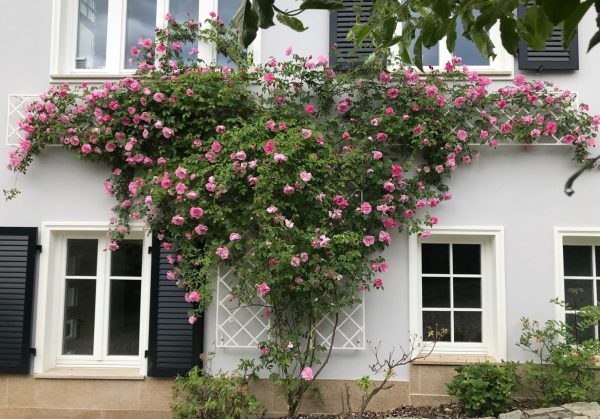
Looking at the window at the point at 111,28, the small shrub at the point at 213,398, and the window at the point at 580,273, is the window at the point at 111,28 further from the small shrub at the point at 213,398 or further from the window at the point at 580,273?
the window at the point at 580,273

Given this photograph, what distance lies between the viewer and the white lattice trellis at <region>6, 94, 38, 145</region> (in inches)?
202

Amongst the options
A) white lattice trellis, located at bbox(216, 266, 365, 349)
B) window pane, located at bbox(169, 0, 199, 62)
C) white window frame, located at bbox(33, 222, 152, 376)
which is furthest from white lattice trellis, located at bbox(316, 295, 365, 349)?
window pane, located at bbox(169, 0, 199, 62)

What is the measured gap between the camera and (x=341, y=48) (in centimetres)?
511

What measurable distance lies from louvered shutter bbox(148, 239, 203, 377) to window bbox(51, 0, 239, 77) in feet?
6.75

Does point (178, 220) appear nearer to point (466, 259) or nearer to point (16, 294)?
point (16, 294)

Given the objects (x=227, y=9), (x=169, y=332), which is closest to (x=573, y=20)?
(x=169, y=332)

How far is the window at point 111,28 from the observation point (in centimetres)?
532

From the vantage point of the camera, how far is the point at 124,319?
5215 mm

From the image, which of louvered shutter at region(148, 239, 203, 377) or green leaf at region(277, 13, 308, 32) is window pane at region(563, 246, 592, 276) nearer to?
louvered shutter at region(148, 239, 203, 377)

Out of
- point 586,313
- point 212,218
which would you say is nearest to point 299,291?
point 212,218

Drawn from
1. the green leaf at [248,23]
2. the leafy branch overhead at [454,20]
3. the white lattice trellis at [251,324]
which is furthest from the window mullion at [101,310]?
the green leaf at [248,23]

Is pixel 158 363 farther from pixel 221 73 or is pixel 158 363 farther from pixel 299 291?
pixel 221 73

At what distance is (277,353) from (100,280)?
6.54ft

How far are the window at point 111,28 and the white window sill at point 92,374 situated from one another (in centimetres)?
288
